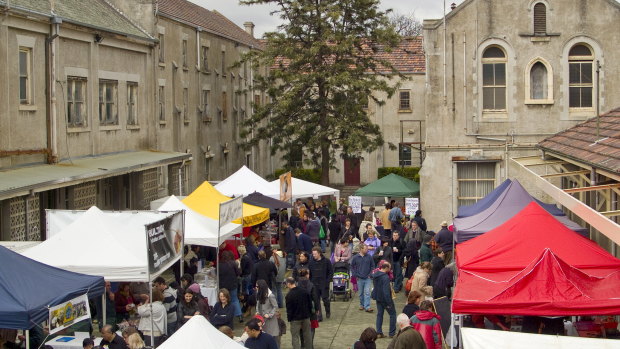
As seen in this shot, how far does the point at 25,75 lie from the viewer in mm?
21859

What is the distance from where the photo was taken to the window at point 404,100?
51.8 metres

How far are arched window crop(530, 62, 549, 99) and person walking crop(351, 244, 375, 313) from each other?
1247cm

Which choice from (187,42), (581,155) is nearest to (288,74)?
(187,42)

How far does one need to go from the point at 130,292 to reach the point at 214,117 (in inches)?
970

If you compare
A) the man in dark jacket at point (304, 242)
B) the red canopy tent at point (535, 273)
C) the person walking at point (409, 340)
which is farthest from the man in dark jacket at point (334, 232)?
the person walking at point (409, 340)

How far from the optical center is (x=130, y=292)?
17.2 metres

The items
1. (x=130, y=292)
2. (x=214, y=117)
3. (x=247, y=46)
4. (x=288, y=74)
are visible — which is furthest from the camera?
(x=247, y=46)

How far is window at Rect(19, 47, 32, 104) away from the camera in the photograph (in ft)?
71.1

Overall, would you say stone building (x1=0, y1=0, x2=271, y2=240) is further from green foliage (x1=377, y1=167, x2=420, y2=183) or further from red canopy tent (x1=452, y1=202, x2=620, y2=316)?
green foliage (x1=377, y1=167, x2=420, y2=183)

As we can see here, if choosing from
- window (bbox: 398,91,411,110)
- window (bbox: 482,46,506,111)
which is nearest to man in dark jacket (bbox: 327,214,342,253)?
window (bbox: 482,46,506,111)

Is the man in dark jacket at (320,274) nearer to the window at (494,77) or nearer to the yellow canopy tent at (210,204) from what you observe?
the yellow canopy tent at (210,204)

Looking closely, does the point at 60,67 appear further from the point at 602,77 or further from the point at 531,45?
the point at 602,77

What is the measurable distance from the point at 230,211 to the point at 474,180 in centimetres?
1234

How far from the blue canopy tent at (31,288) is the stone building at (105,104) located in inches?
185
